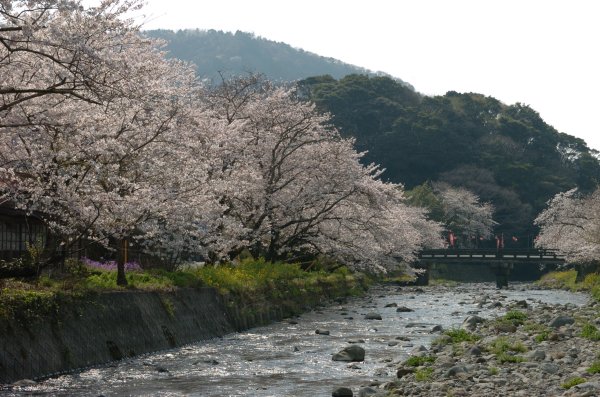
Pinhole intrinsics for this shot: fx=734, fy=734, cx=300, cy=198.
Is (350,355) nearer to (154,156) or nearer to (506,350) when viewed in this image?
(506,350)

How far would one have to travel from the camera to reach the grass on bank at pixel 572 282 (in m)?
47.9

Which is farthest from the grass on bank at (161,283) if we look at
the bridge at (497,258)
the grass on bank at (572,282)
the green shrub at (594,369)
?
the bridge at (497,258)

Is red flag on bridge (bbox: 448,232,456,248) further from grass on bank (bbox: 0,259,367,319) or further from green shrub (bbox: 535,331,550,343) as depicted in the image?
green shrub (bbox: 535,331,550,343)

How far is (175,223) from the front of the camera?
2255cm

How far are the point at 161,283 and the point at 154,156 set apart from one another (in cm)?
414

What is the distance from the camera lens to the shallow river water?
566 inches

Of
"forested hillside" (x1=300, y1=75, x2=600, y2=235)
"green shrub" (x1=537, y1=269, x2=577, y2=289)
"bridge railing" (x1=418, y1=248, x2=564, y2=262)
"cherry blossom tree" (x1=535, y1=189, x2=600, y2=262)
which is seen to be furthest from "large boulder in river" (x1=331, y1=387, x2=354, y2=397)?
"forested hillside" (x1=300, y1=75, x2=600, y2=235)

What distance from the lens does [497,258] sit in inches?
2689

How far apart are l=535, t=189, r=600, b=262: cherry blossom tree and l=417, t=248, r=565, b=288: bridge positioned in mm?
1723

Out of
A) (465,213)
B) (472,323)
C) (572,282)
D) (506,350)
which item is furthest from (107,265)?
(465,213)

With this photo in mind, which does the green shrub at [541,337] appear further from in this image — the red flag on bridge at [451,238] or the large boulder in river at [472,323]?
the red flag on bridge at [451,238]

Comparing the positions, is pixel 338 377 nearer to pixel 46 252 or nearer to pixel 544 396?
pixel 544 396

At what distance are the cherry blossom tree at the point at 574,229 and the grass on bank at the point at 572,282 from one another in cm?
157

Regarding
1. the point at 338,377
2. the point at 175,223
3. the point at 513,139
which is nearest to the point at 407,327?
the point at 175,223
